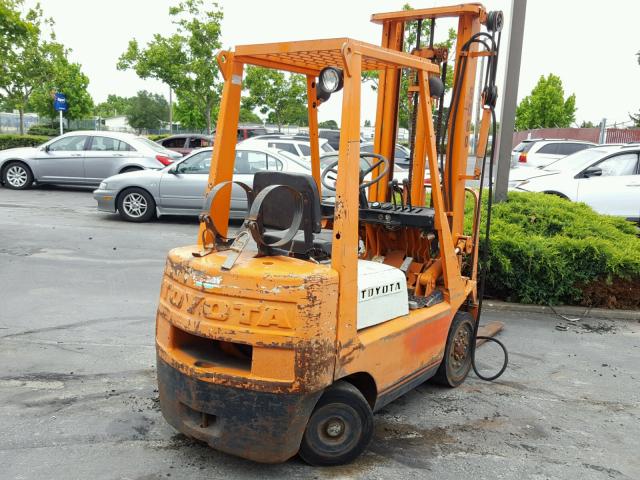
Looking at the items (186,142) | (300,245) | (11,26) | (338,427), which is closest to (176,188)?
(300,245)

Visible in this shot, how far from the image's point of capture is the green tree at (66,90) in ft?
104

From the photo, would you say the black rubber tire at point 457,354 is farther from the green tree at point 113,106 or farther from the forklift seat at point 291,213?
the green tree at point 113,106

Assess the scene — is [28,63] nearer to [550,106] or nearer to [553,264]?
[553,264]

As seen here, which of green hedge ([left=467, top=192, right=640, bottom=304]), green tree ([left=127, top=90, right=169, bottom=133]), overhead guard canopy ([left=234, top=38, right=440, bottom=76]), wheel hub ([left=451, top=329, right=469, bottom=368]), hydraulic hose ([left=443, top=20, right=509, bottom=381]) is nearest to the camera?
overhead guard canopy ([left=234, top=38, right=440, bottom=76])

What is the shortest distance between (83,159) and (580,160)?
480 inches

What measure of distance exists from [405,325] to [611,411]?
2.00 metres

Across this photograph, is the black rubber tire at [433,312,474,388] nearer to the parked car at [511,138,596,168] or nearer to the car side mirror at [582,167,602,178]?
the car side mirror at [582,167,602,178]

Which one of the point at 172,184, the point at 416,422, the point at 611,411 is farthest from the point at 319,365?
the point at 172,184

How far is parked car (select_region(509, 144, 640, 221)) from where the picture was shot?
38.0ft

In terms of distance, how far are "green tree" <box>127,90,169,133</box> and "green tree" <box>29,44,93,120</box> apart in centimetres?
2243

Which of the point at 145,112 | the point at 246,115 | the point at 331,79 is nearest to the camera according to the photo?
the point at 331,79

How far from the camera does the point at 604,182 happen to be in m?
11.7

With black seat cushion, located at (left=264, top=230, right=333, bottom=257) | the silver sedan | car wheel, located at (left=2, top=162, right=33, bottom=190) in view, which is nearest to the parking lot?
black seat cushion, located at (left=264, top=230, right=333, bottom=257)

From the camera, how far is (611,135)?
110ft
